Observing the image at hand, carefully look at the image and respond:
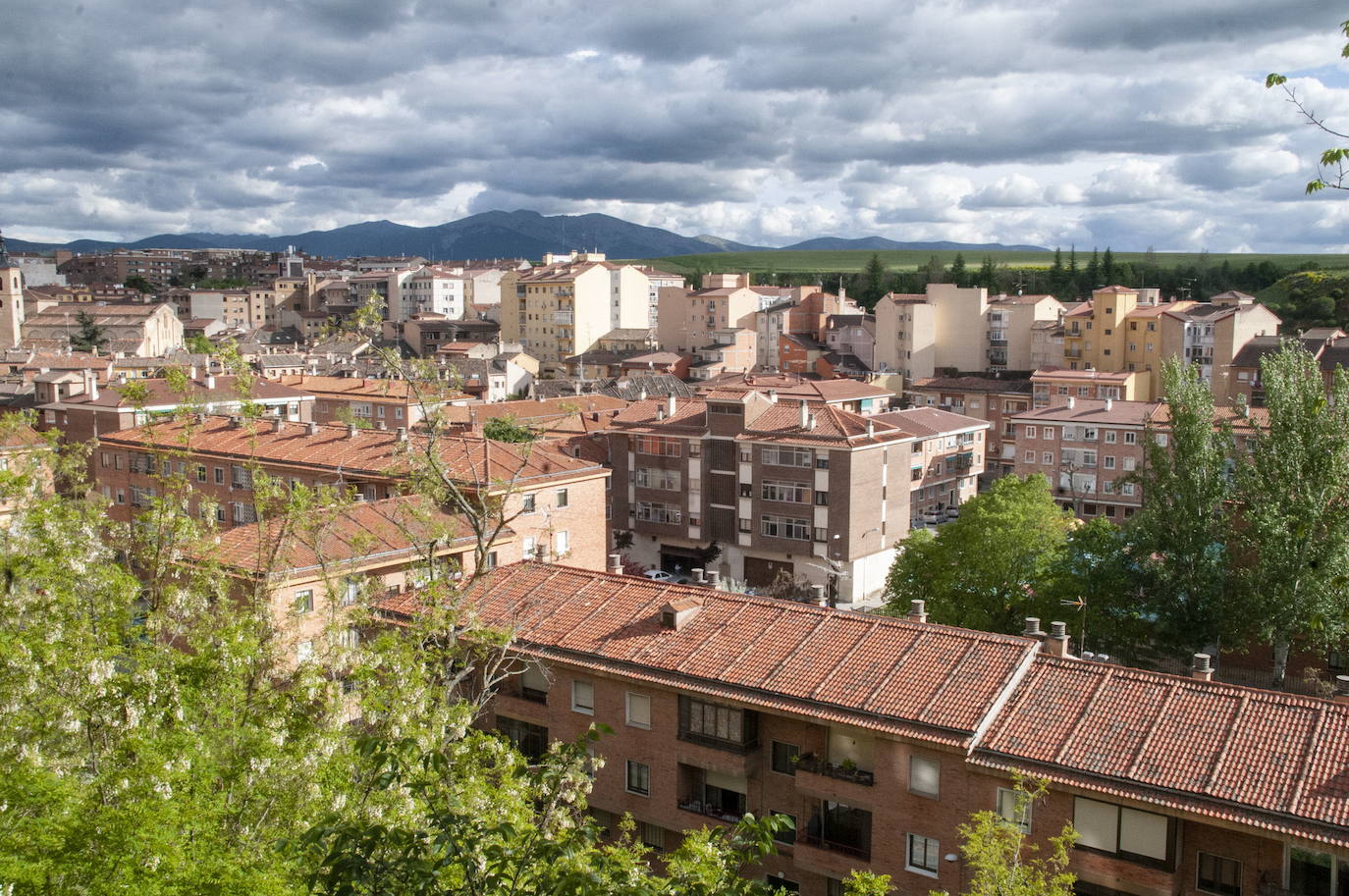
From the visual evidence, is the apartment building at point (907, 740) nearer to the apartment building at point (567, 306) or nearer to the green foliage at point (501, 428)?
the green foliage at point (501, 428)

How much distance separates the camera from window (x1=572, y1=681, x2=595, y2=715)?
2338 cm

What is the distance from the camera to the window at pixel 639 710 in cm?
2264

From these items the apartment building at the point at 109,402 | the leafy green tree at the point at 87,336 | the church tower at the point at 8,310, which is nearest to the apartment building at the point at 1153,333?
the apartment building at the point at 109,402

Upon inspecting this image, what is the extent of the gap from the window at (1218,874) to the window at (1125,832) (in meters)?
0.58

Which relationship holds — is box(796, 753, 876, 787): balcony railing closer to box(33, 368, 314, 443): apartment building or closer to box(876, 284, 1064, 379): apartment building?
box(33, 368, 314, 443): apartment building

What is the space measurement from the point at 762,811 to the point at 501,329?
10841 centimetres

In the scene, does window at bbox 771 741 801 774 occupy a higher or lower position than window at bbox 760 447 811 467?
lower

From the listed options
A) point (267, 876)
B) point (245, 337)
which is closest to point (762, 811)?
point (267, 876)

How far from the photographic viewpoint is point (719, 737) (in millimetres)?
21641

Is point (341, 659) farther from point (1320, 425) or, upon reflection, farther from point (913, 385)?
point (913, 385)

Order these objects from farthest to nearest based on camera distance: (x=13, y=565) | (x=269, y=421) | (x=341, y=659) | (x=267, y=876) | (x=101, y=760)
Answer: (x=269, y=421), (x=13, y=565), (x=341, y=659), (x=101, y=760), (x=267, y=876)

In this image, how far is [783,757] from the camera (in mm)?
21750

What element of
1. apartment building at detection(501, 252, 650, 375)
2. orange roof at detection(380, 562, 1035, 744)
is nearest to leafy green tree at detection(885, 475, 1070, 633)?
orange roof at detection(380, 562, 1035, 744)

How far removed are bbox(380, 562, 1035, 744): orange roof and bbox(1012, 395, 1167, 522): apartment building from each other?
151 ft
